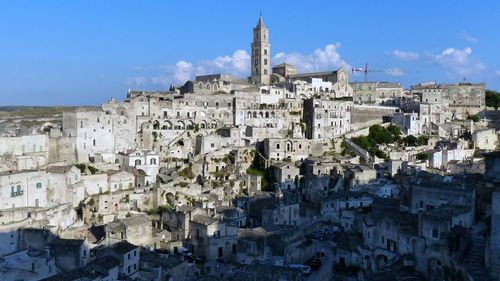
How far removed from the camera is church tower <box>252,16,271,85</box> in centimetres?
6819

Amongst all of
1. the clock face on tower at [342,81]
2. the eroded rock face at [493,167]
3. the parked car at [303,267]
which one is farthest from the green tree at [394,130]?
the parked car at [303,267]

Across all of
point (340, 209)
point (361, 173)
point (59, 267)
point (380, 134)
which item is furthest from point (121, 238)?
point (380, 134)

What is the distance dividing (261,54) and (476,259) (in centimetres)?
4930

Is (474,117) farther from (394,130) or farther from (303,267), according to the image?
(303,267)

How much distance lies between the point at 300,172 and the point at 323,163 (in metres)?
2.52

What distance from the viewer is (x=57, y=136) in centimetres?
4031

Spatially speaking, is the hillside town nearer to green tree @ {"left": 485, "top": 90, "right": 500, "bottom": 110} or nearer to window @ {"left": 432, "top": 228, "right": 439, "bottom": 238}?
window @ {"left": 432, "top": 228, "right": 439, "bottom": 238}

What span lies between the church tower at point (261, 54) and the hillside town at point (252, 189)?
522 centimetres

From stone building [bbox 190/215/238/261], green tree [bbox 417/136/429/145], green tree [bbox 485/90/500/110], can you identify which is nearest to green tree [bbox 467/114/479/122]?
green tree [bbox 485/90/500/110]

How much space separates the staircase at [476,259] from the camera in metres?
20.4

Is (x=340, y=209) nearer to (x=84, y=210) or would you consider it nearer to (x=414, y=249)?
(x=414, y=249)

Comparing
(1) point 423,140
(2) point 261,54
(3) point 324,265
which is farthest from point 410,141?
(3) point 324,265

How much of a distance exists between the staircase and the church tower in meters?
47.6

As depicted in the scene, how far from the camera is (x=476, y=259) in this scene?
2173 cm
